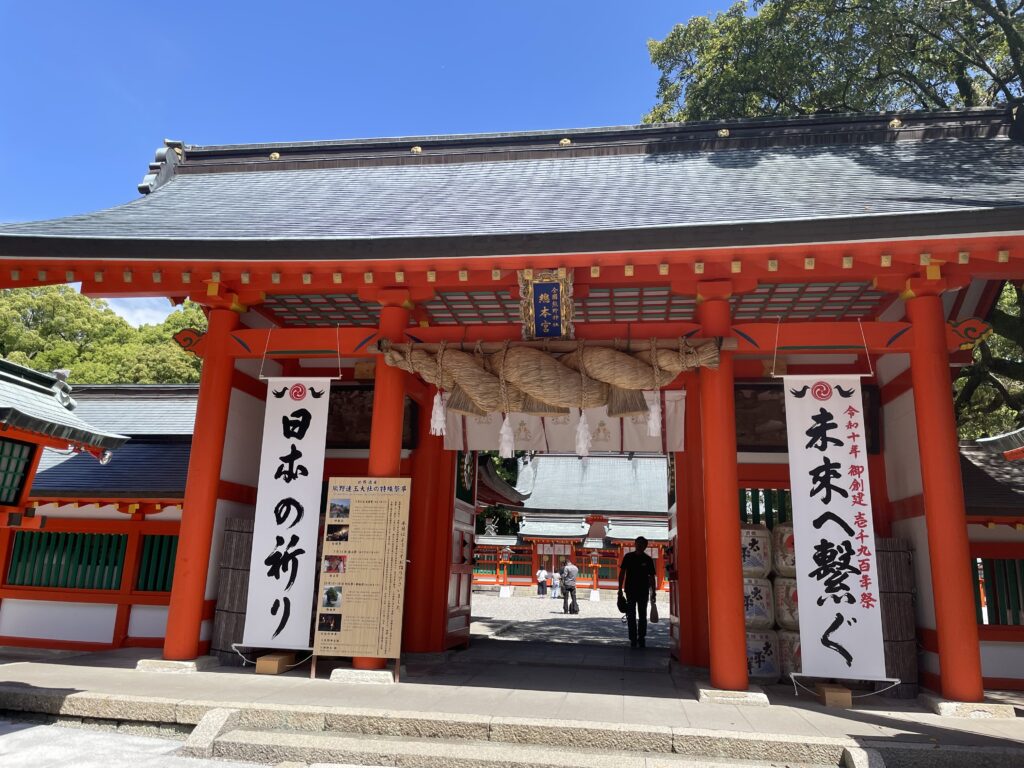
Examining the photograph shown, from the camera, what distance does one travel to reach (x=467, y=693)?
575 centimetres

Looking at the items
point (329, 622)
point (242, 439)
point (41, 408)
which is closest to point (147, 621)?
point (242, 439)

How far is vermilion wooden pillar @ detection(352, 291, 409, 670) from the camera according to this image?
6.58 m

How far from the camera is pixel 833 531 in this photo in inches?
243

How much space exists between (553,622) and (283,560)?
1039 cm

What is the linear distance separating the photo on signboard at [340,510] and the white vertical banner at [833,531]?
4.12 m

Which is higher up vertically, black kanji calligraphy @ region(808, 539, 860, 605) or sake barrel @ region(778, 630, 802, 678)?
black kanji calligraphy @ region(808, 539, 860, 605)

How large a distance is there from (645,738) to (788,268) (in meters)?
4.13

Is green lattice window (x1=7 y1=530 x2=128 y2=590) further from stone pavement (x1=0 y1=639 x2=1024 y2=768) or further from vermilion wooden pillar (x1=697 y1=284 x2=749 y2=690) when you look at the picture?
vermilion wooden pillar (x1=697 y1=284 x2=749 y2=690)

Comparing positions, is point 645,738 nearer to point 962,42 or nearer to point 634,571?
point 634,571

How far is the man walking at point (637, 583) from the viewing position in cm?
1026

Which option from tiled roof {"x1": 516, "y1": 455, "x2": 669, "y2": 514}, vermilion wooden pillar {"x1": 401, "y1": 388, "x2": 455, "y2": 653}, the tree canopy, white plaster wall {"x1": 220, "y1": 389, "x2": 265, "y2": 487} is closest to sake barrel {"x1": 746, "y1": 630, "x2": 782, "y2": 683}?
vermilion wooden pillar {"x1": 401, "y1": 388, "x2": 455, "y2": 653}

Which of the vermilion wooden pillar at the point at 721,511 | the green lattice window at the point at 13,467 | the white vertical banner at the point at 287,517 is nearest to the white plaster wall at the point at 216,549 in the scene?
the white vertical banner at the point at 287,517

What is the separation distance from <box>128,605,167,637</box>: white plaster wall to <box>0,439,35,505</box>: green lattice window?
122 inches

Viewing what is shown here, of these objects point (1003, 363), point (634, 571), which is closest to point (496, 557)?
point (634, 571)
